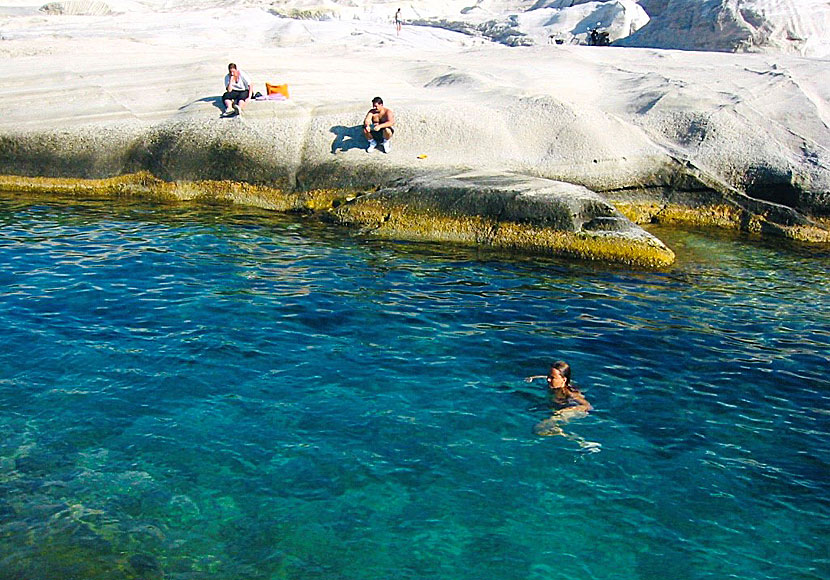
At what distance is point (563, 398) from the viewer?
35.6 ft

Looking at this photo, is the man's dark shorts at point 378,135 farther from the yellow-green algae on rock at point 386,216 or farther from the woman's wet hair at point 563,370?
the woman's wet hair at point 563,370

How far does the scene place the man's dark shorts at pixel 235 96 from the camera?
21406mm

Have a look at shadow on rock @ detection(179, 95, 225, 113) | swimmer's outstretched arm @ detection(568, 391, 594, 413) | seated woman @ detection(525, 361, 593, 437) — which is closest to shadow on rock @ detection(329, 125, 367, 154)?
shadow on rock @ detection(179, 95, 225, 113)

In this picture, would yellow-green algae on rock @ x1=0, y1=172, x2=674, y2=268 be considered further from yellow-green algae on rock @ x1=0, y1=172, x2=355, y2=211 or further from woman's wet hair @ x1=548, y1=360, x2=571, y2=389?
woman's wet hair @ x1=548, y1=360, x2=571, y2=389

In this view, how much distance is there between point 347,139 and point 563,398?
11640mm

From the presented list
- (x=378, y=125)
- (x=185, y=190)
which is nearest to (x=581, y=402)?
(x=378, y=125)

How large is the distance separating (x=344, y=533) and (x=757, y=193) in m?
15.6

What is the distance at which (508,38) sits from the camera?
46438mm

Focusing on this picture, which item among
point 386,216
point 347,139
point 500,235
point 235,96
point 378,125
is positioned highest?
point 235,96

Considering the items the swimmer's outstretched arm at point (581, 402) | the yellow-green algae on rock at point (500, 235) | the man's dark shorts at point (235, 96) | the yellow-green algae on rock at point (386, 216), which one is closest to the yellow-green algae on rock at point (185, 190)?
the yellow-green algae on rock at point (386, 216)

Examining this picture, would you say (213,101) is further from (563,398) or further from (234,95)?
(563,398)

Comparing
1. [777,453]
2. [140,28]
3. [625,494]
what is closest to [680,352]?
[777,453]

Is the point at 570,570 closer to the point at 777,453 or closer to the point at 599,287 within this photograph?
the point at 777,453

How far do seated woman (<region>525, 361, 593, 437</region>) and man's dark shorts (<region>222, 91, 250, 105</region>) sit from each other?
1361 cm
